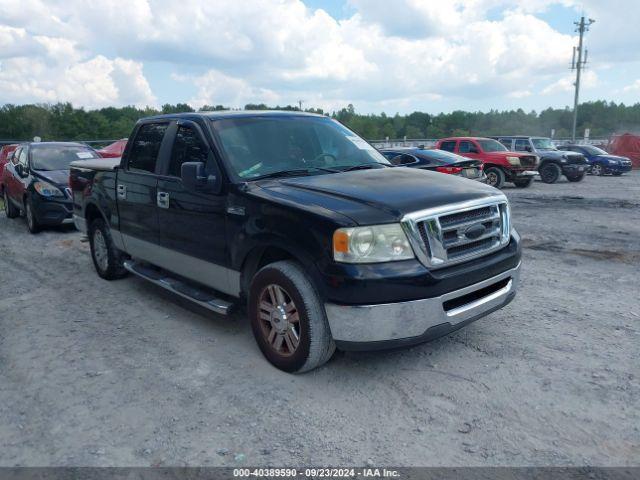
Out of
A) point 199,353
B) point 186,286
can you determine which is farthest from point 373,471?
point 186,286

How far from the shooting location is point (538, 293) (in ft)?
18.4

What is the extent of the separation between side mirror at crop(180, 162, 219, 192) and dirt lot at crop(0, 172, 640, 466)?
4.29 feet

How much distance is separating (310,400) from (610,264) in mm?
5148

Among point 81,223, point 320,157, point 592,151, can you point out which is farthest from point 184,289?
point 592,151

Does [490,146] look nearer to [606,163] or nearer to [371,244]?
[606,163]

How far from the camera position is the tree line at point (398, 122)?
74562 millimetres

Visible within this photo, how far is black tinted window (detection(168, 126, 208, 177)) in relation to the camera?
14.9ft

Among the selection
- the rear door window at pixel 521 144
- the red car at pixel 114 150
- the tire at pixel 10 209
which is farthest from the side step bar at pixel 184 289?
the rear door window at pixel 521 144

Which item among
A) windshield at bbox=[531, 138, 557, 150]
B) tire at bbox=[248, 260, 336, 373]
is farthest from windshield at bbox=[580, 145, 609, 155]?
tire at bbox=[248, 260, 336, 373]

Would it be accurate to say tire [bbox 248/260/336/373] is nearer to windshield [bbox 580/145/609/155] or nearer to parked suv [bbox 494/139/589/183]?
parked suv [bbox 494/139/589/183]

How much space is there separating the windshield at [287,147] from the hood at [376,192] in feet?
0.88

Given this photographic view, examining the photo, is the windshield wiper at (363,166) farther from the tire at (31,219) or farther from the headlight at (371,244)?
the tire at (31,219)

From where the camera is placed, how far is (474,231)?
3.70m

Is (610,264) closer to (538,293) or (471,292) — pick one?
(538,293)
